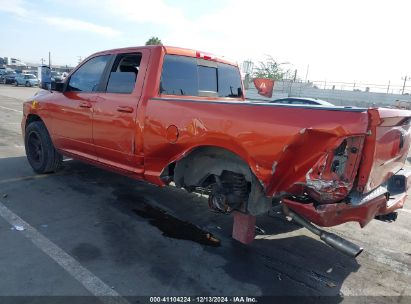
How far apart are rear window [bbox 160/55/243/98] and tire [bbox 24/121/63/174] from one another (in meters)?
2.60

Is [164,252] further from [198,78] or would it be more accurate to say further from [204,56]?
[204,56]

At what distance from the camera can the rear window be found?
172 inches

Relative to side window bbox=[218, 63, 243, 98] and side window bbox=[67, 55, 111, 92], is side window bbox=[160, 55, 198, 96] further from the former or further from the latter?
side window bbox=[67, 55, 111, 92]

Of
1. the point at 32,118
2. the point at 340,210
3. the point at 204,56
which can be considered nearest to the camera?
the point at 340,210

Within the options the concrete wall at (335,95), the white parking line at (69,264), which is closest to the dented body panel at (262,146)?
the white parking line at (69,264)

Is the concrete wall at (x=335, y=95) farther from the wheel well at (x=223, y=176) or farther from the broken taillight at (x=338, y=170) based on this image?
the broken taillight at (x=338, y=170)

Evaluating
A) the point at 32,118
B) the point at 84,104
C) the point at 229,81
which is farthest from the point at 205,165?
the point at 32,118

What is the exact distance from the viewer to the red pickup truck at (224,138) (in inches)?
114

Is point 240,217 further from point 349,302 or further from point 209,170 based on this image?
point 349,302

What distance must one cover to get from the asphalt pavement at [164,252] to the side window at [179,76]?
1.57 meters

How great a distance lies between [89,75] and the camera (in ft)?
16.8

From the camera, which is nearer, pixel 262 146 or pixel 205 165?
pixel 262 146

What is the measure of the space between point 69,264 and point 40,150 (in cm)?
326

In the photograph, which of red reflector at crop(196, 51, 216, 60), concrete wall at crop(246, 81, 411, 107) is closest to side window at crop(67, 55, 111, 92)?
red reflector at crop(196, 51, 216, 60)
